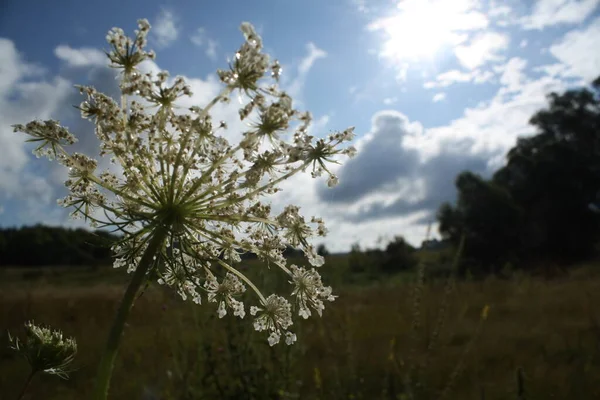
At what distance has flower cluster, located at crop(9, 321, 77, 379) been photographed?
1986 millimetres

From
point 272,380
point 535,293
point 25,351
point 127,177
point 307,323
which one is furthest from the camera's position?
point 535,293

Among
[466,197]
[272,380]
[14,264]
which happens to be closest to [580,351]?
[272,380]

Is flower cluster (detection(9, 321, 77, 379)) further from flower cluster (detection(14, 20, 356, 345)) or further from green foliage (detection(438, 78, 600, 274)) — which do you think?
green foliage (detection(438, 78, 600, 274))

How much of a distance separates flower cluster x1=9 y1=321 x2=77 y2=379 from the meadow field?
Result: 1.79 feet

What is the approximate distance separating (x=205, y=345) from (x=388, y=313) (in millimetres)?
7211

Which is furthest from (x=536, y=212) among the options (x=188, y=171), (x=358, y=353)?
(x=188, y=171)

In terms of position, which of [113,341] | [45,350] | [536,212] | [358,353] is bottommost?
[358,353]

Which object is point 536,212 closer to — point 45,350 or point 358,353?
point 358,353

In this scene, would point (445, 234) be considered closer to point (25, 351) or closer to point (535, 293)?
point (535, 293)

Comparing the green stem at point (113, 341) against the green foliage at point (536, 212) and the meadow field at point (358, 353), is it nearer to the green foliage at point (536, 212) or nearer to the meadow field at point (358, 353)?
the meadow field at point (358, 353)

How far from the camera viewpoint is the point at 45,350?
2.00 metres

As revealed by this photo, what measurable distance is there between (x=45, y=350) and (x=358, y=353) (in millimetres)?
7137

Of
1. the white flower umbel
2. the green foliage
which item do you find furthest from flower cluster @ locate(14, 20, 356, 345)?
the green foliage

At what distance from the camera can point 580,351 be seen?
7.00 metres
